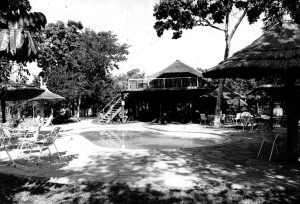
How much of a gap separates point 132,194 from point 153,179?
0.91 meters

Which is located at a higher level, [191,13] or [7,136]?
[191,13]

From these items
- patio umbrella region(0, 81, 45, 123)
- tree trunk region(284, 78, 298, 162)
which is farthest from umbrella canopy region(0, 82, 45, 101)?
tree trunk region(284, 78, 298, 162)

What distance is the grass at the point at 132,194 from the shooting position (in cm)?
410

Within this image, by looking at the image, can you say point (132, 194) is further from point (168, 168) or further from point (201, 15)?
point (201, 15)

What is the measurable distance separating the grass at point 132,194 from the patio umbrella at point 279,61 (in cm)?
287

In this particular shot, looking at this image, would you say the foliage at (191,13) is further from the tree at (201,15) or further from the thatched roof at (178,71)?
the thatched roof at (178,71)

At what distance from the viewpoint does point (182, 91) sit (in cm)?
2366

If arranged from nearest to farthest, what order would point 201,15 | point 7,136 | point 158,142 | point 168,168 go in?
point 168,168 < point 7,136 < point 158,142 < point 201,15

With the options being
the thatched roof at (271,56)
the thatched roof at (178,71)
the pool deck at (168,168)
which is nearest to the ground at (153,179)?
the pool deck at (168,168)

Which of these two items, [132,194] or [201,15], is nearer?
[132,194]

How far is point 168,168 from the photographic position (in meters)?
6.12

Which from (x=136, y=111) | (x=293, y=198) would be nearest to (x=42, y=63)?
(x=293, y=198)

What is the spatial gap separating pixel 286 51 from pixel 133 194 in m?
4.78

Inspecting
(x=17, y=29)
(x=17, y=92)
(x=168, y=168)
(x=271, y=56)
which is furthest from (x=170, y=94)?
(x=17, y=29)
